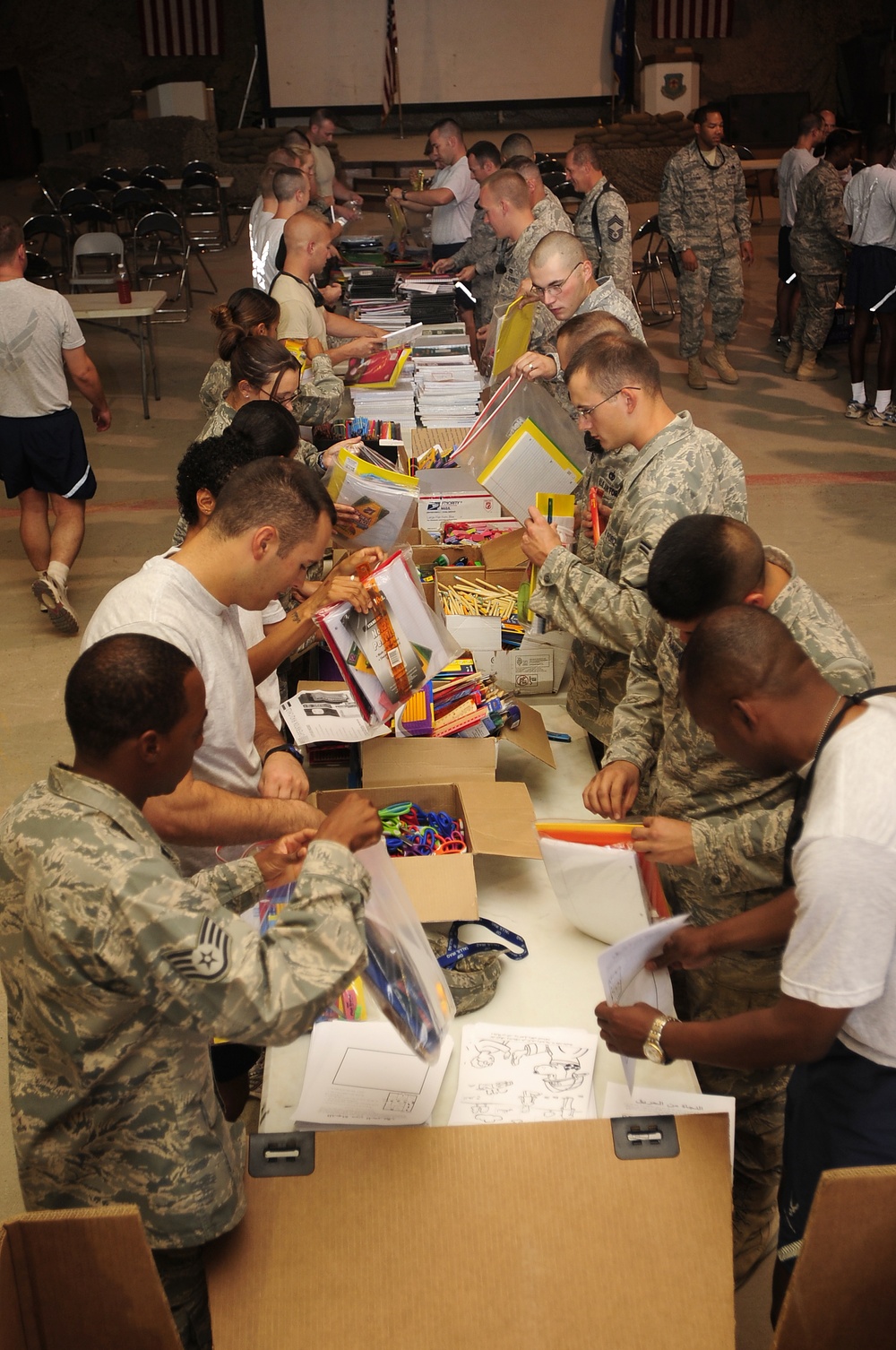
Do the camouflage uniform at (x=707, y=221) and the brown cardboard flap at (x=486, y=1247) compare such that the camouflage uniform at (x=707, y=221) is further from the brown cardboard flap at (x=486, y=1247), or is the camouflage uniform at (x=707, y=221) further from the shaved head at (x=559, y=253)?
the brown cardboard flap at (x=486, y=1247)

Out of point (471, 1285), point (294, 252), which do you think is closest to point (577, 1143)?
point (471, 1285)

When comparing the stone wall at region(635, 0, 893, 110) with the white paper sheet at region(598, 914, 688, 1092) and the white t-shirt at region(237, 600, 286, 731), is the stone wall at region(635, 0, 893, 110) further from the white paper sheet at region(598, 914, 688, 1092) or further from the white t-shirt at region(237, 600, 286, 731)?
the white paper sheet at region(598, 914, 688, 1092)

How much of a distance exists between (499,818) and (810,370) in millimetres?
7354

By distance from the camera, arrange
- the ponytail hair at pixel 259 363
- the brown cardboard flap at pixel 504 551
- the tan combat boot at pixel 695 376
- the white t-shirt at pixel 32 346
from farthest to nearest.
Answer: the tan combat boot at pixel 695 376, the white t-shirt at pixel 32 346, the brown cardboard flap at pixel 504 551, the ponytail hair at pixel 259 363

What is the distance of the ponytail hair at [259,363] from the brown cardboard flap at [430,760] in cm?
142

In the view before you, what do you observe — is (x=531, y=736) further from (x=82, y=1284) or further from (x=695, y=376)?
(x=695, y=376)

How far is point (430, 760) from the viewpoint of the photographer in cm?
282

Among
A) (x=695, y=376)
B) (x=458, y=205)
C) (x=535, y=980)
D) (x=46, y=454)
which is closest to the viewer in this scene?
(x=535, y=980)

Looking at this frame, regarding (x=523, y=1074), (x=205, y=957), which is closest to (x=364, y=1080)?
(x=523, y=1074)

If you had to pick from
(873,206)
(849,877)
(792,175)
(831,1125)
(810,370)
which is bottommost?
(831,1125)

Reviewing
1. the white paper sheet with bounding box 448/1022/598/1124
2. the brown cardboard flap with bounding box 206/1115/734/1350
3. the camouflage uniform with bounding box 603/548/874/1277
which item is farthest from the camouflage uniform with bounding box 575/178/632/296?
the brown cardboard flap with bounding box 206/1115/734/1350

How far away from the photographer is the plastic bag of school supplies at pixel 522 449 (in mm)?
3459

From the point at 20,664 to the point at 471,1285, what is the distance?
13.6 ft

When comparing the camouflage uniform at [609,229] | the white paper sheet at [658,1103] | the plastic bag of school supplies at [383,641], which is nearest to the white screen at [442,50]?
the camouflage uniform at [609,229]
